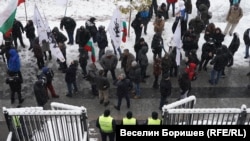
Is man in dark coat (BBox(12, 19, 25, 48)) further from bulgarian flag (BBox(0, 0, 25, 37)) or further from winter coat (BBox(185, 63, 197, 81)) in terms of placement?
winter coat (BBox(185, 63, 197, 81))

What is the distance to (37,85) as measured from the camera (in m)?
12.8

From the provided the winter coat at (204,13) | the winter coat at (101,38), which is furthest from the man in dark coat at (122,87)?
the winter coat at (204,13)

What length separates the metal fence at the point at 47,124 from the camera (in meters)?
8.89

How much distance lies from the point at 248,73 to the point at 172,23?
176 inches

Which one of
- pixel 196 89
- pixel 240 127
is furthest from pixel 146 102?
pixel 240 127

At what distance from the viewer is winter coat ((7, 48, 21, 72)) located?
13.9m

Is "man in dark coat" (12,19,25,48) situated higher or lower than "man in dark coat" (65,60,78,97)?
higher

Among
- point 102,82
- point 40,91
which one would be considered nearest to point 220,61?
point 102,82

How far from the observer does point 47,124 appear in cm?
950

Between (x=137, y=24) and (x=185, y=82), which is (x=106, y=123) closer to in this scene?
(x=185, y=82)

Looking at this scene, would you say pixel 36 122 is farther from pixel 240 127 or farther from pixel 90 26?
pixel 90 26

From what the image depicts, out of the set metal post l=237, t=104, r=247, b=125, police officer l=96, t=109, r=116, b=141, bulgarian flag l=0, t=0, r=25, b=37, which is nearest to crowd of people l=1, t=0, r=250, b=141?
bulgarian flag l=0, t=0, r=25, b=37

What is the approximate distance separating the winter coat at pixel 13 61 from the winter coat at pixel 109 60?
2808 mm

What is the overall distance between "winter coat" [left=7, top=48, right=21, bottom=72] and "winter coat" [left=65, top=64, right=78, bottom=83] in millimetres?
1804
